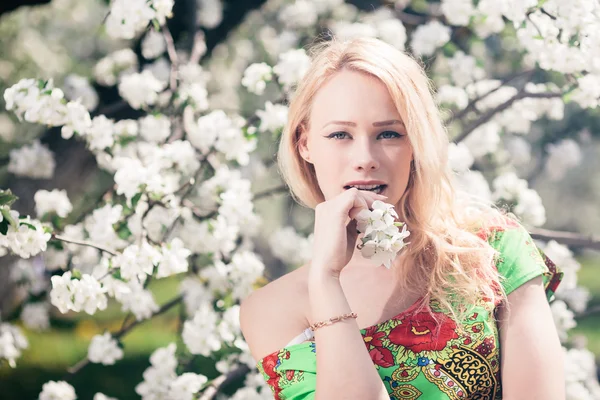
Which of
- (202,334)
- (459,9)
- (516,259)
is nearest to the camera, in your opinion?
(516,259)

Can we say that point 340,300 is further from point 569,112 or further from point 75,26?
point 75,26

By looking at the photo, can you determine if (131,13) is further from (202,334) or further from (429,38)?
(429,38)

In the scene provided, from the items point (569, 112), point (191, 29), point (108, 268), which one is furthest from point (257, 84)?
point (569, 112)

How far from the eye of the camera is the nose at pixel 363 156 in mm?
1971

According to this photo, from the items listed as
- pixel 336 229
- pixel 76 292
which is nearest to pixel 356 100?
pixel 336 229

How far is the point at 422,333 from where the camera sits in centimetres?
202

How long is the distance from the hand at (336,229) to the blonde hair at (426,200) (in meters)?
A: 0.23

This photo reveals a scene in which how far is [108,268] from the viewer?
2736 millimetres

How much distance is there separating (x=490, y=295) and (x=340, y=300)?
16.2 inches

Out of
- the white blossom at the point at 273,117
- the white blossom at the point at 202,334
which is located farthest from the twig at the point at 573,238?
the white blossom at the point at 202,334

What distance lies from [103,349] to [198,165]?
0.90 m

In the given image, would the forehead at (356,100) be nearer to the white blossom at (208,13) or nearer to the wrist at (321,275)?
the wrist at (321,275)

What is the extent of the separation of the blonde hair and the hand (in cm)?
23

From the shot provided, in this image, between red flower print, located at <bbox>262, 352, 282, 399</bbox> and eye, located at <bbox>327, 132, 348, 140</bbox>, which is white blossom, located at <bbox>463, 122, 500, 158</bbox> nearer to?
eye, located at <bbox>327, 132, 348, 140</bbox>
